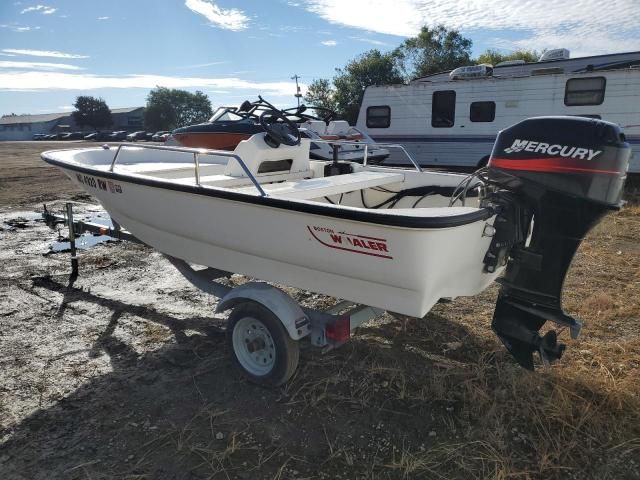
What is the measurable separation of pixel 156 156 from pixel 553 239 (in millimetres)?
5053

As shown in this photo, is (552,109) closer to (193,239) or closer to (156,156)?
(156,156)

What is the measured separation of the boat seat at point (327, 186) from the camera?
3342 millimetres

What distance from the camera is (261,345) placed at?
3.28 meters

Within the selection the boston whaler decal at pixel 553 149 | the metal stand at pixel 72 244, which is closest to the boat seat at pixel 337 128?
the metal stand at pixel 72 244

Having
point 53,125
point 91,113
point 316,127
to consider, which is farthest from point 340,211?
point 53,125

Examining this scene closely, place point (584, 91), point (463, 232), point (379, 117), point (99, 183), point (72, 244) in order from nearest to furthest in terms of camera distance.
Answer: point (463, 232)
point (99, 183)
point (72, 244)
point (584, 91)
point (379, 117)

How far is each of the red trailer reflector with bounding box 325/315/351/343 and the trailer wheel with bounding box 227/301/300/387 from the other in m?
0.25

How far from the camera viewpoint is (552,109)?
10031 millimetres

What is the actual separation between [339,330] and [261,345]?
1.93 ft

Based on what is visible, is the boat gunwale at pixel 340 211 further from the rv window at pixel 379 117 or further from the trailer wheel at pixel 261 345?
the rv window at pixel 379 117

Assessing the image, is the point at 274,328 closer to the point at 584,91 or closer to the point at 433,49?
the point at 584,91

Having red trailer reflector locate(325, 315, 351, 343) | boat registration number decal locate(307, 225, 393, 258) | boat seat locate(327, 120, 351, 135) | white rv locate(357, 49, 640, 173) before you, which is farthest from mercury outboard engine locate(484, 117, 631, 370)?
boat seat locate(327, 120, 351, 135)

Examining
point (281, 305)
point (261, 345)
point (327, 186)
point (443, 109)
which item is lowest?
point (261, 345)

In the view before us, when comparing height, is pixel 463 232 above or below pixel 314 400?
above
